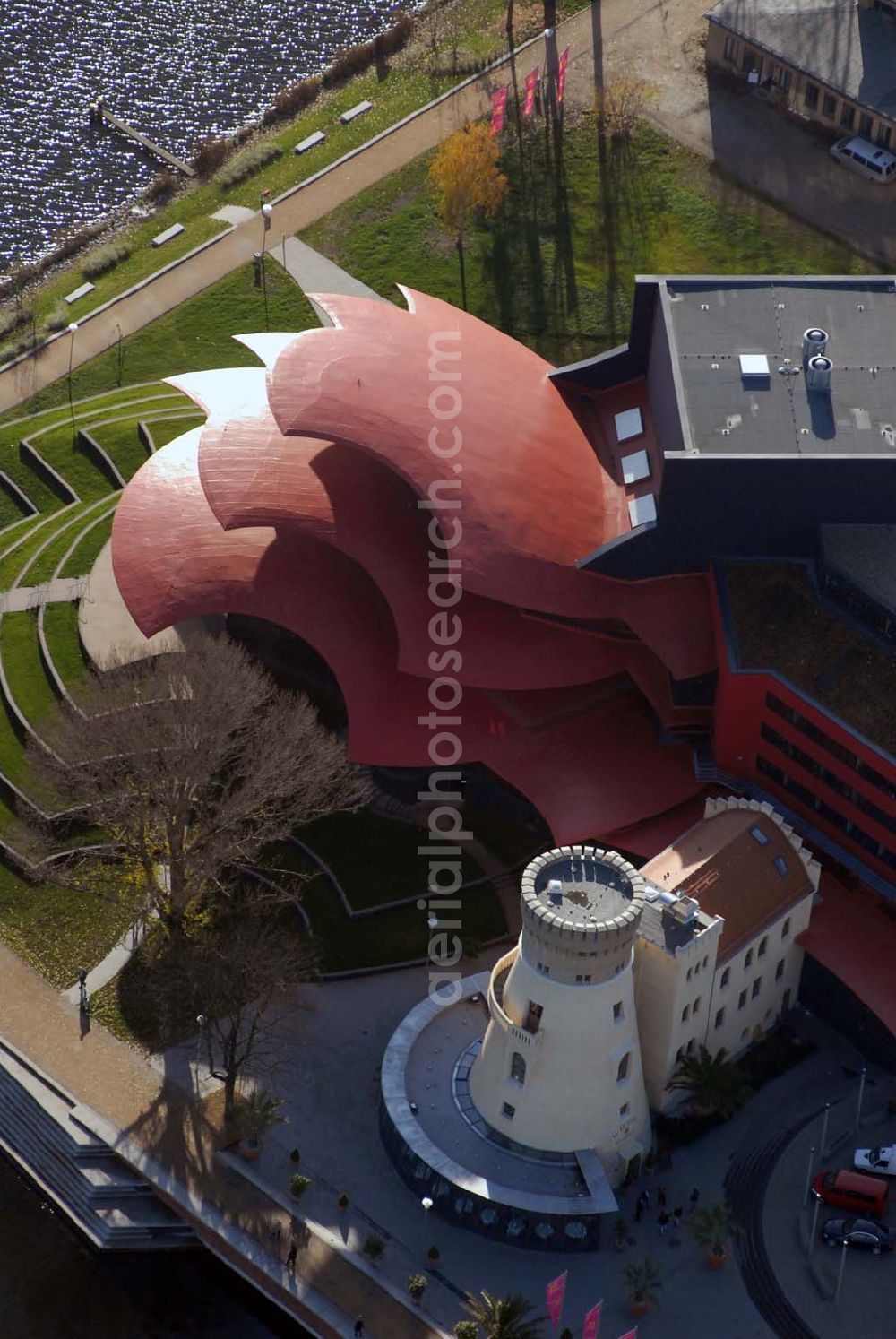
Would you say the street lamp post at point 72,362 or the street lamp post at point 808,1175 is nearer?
the street lamp post at point 808,1175

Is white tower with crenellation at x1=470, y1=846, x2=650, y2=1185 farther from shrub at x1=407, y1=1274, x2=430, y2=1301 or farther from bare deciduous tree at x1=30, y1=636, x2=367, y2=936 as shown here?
bare deciduous tree at x1=30, y1=636, x2=367, y2=936

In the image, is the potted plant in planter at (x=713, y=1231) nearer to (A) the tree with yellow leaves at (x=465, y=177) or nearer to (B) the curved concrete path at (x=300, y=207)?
(A) the tree with yellow leaves at (x=465, y=177)

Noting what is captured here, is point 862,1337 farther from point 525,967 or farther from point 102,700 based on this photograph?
point 102,700

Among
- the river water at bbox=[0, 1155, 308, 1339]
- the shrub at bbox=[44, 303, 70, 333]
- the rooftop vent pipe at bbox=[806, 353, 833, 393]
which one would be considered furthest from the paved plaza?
the shrub at bbox=[44, 303, 70, 333]

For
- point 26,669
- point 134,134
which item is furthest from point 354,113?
point 26,669

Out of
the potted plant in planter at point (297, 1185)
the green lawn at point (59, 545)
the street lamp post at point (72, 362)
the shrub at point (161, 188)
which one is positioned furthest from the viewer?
the shrub at point (161, 188)

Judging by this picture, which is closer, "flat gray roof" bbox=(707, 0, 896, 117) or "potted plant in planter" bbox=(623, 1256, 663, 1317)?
"potted plant in planter" bbox=(623, 1256, 663, 1317)

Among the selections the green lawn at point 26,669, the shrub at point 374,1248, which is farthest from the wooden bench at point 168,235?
the shrub at point 374,1248

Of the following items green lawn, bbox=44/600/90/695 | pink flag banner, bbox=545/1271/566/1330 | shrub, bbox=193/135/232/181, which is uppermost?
shrub, bbox=193/135/232/181
